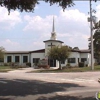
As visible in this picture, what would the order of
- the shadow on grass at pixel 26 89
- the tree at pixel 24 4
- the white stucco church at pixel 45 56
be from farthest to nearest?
the white stucco church at pixel 45 56, the shadow on grass at pixel 26 89, the tree at pixel 24 4

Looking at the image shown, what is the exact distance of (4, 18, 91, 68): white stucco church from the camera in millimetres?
65975

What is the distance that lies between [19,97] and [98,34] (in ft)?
158

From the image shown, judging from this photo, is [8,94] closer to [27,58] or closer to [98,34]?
[98,34]

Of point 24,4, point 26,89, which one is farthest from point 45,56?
point 24,4

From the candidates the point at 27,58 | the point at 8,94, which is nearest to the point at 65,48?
the point at 27,58

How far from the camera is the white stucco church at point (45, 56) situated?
66.0 metres

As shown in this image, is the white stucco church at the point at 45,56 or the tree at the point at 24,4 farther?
the white stucco church at the point at 45,56

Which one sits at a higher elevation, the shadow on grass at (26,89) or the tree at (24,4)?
the tree at (24,4)

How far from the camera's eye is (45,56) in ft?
219

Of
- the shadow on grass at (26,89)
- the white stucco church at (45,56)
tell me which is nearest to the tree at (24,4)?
the shadow on grass at (26,89)

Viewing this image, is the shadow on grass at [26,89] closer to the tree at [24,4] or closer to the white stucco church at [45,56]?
the tree at [24,4]

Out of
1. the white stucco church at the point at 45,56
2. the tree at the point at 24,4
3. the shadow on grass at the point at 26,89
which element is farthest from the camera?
the white stucco church at the point at 45,56

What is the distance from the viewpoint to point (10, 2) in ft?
47.0

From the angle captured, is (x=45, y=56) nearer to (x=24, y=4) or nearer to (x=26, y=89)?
(x=26, y=89)
